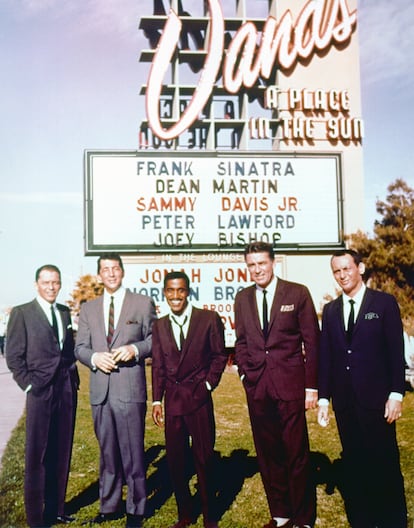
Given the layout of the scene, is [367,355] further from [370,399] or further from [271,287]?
[271,287]

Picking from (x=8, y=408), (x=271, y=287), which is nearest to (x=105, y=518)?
(x=271, y=287)

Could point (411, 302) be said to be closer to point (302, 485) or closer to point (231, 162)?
point (231, 162)

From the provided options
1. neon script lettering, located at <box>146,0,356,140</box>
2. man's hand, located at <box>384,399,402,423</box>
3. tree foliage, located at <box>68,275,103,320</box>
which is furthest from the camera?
tree foliage, located at <box>68,275,103,320</box>

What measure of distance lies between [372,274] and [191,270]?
2.57 m

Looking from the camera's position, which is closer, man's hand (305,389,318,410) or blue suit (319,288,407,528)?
blue suit (319,288,407,528)

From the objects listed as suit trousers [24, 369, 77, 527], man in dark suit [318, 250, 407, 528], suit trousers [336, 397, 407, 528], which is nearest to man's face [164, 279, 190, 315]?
suit trousers [24, 369, 77, 527]

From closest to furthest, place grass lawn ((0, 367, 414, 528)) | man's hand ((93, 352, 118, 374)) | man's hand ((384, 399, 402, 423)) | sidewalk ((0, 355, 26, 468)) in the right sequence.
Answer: man's hand ((384, 399, 402, 423)), man's hand ((93, 352, 118, 374)), grass lawn ((0, 367, 414, 528)), sidewalk ((0, 355, 26, 468))

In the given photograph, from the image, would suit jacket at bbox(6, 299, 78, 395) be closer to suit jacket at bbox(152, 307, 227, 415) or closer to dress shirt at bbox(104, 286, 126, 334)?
dress shirt at bbox(104, 286, 126, 334)

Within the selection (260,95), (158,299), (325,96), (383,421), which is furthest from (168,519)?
(260,95)

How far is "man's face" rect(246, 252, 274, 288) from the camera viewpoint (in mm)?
4328

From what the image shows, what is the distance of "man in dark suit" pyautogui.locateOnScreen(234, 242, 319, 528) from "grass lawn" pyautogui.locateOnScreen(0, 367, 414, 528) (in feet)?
1.41

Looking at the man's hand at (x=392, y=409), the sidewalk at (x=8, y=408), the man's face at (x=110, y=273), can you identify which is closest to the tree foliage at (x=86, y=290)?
the sidewalk at (x=8, y=408)

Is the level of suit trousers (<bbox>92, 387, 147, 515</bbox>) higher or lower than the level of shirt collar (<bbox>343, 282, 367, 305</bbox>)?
lower

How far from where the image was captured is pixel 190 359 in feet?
14.5
